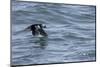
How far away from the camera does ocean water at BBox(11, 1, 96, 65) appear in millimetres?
2617

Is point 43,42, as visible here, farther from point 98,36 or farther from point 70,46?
point 98,36

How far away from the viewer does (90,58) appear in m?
2.96

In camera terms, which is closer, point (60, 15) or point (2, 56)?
point (2, 56)

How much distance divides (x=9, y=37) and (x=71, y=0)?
2.92ft

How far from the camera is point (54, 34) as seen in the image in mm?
2781

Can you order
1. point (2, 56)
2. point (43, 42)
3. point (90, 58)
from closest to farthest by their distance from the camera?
point (2, 56) < point (43, 42) < point (90, 58)

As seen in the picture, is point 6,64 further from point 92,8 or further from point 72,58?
point 92,8

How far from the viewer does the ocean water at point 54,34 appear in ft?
8.59

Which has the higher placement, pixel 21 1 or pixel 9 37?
pixel 21 1

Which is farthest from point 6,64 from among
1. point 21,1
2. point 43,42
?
point 21,1

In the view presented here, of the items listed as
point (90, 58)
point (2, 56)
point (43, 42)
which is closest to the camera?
point (2, 56)

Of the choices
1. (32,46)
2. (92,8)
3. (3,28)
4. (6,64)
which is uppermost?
(92,8)

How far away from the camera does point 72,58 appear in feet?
9.39

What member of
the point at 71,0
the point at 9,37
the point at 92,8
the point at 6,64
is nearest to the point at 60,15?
the point at 71,0
